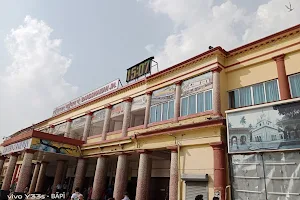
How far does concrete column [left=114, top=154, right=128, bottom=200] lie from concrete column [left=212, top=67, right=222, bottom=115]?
8334 millimetres

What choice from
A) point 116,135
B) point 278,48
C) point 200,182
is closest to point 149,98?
point 116,135

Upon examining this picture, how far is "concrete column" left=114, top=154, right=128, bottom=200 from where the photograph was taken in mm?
18016

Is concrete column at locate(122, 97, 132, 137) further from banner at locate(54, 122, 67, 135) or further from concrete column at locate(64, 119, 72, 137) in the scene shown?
banner at locate(54, 122, 67, 135)

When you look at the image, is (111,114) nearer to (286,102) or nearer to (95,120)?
(95,120)

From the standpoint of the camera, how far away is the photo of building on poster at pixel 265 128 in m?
10.9

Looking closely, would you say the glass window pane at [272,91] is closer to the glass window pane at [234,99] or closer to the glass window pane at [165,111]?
the glass window pane at [234,99]

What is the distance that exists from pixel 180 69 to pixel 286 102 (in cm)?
807

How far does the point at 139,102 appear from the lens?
2052 centimetres

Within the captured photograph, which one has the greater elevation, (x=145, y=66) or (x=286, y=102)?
(x=145, y=66)

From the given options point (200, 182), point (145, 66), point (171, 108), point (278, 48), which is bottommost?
point (200, 182)

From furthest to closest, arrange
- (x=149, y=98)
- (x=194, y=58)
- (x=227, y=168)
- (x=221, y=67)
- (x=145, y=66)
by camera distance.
→ (x=145, y=66), (x=149, y=98), (x=194, y=58), (x=221, y=67), (x=227, y=168)

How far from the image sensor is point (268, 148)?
449 inches

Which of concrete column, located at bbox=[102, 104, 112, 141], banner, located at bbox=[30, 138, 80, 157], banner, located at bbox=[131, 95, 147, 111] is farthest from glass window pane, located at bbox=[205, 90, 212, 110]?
banner, located at bbox=[30, 138, 80, 157]

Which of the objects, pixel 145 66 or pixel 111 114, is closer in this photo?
pixel 145 66
